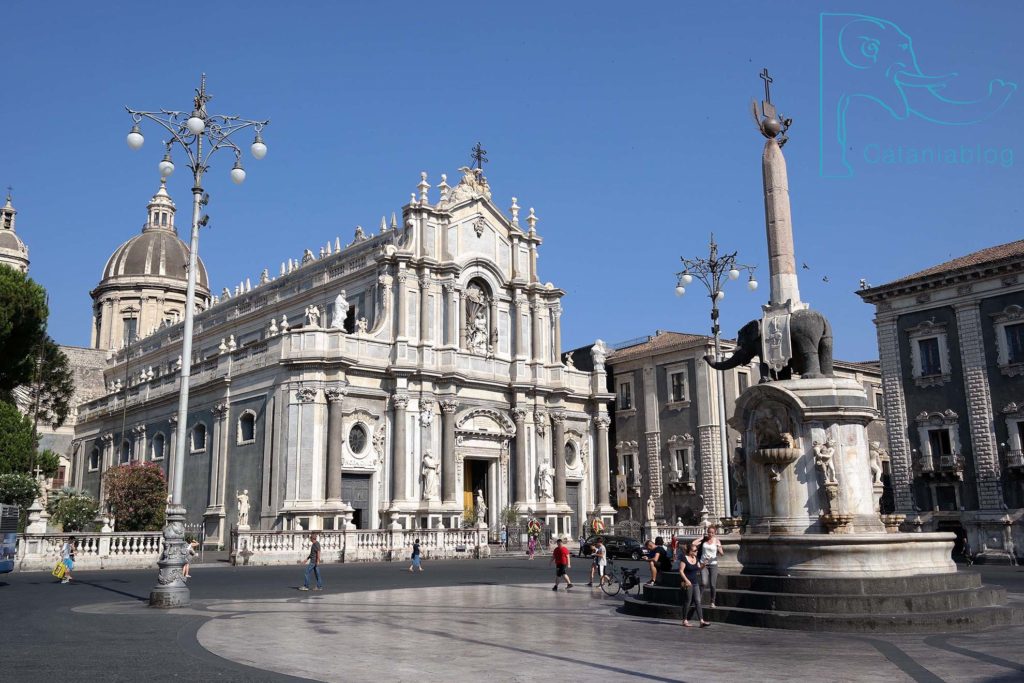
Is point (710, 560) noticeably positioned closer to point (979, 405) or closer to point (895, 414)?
point (979, 405)

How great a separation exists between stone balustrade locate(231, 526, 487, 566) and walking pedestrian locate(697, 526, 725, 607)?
2180 cm

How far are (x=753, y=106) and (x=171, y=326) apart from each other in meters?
56.9

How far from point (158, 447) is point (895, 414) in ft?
134

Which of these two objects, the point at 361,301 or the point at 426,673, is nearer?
the point at 426,673

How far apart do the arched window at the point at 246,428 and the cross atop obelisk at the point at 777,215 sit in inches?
1228

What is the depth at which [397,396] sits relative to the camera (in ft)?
142

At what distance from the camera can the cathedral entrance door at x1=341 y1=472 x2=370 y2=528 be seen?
138 feet

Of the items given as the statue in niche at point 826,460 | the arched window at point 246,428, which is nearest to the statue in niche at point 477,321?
the arched window at point 246,428

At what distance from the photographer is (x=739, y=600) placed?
48.3ft

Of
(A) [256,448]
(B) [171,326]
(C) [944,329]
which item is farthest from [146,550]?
(B) [171,326]

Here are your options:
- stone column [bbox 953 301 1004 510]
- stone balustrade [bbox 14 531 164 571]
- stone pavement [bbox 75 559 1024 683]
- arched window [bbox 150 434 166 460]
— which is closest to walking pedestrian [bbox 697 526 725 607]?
stone pavement [bbox 75 559 1024 683]

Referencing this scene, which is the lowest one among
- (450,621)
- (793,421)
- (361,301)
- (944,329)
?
(450,621)

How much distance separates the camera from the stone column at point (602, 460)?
170 ft

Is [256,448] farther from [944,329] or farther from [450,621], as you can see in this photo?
[944,329]
